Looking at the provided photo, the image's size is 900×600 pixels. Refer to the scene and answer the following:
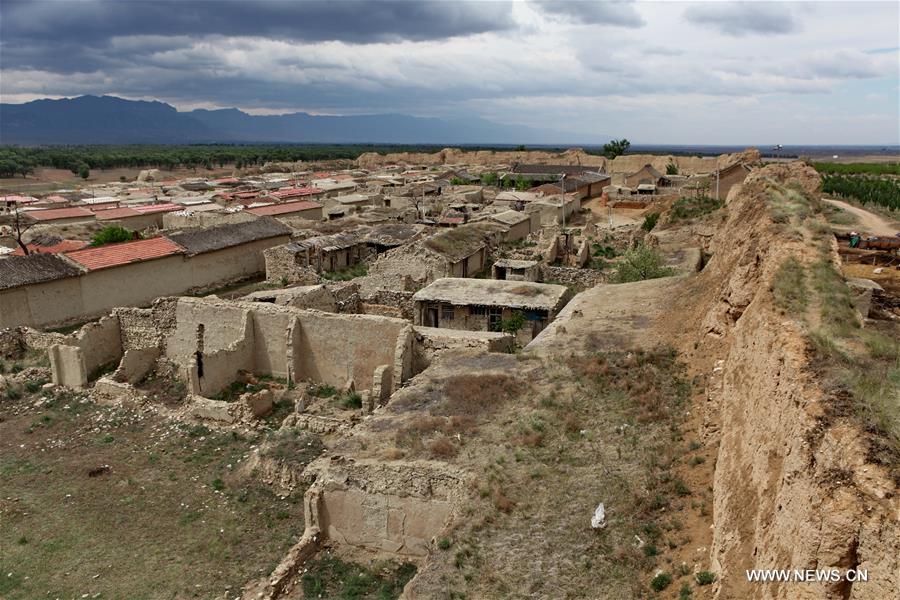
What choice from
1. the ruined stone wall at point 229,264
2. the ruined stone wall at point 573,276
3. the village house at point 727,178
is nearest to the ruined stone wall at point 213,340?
the ruined stone wall at point 229,264

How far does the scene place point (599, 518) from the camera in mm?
8633

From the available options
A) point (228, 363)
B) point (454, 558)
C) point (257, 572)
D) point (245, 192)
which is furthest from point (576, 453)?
point (245, 192)

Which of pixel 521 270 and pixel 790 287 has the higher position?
pixel 790 287

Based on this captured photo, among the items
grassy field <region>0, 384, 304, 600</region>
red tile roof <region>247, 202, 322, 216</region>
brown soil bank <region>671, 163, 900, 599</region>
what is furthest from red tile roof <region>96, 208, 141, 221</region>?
brown soil bank <region>671, 163, 900, 599</region>

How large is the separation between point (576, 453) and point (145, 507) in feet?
26.6

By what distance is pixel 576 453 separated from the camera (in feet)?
33.9

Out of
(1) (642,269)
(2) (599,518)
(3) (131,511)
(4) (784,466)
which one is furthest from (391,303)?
(4) (784,466)

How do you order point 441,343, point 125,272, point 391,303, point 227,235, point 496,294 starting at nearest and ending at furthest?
point 441,343
point 496,294
point 391,303
point 125,272
point 227,235

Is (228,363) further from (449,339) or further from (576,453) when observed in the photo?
(576,453)

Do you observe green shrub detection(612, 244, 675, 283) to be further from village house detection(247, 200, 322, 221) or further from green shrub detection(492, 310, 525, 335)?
village house detection(247, 200, 322, 221)

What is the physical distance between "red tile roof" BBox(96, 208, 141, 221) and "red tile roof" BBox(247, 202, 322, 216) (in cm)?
917

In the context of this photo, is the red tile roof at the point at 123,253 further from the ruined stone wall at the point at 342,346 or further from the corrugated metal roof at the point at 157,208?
the corrugated metal roof at the point at 157,208

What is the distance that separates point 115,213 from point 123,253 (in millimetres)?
22923

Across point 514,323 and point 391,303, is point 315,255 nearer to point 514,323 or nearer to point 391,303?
point 391,303
